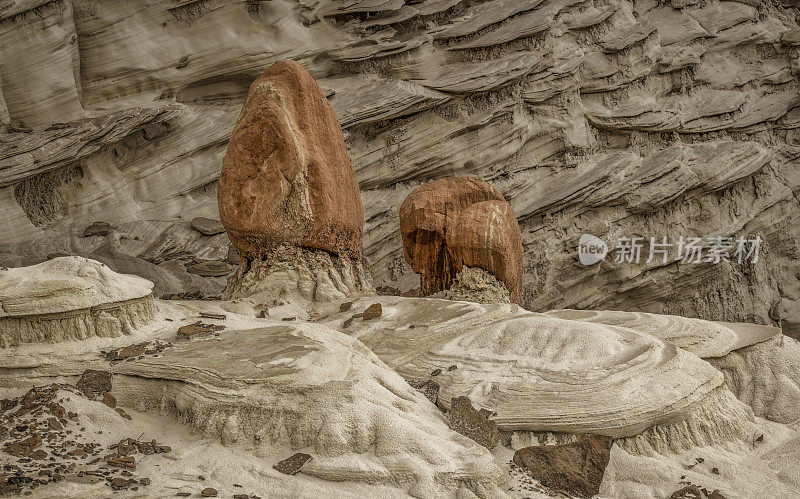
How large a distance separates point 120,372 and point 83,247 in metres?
8.15

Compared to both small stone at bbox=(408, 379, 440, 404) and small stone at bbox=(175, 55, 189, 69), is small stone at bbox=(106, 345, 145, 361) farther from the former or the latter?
small stone at bbox=(175, 55, 189, 69)

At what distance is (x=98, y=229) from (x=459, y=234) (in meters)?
6.66

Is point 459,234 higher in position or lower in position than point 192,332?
lower

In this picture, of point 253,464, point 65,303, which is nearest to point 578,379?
point 253,464

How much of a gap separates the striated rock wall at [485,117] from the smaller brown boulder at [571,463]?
9726mm

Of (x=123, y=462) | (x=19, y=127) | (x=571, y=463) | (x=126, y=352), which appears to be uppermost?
(x=19, y=127)

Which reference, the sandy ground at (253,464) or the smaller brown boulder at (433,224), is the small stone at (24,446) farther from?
the smaller brown boulder at (433,224)

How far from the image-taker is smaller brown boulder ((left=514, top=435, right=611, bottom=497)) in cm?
379

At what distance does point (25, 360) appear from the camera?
4.17m

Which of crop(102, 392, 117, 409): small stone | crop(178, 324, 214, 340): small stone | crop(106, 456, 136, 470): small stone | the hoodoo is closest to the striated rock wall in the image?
the hoodoo

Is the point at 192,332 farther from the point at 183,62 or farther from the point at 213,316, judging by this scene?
the point at 183,62

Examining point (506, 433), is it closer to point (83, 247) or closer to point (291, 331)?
point (291, 331)

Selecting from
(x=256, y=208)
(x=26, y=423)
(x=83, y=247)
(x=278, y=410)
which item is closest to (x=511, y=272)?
(x=256, y=208)

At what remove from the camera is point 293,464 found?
3.54 meters
